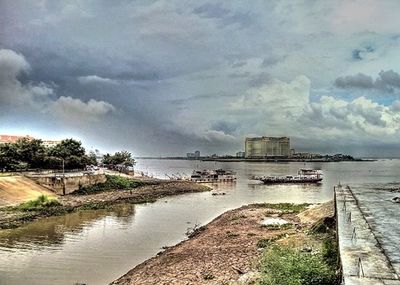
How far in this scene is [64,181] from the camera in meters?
55.8

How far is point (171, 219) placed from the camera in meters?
41.4

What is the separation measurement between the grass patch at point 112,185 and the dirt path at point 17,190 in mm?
6147

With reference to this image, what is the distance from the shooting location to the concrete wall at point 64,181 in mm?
53844

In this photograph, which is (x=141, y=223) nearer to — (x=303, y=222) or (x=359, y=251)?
(x=303, y=222)

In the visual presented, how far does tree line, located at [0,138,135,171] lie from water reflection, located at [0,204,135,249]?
22.8 metres

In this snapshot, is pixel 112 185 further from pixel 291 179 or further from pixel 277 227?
pixel 291 179

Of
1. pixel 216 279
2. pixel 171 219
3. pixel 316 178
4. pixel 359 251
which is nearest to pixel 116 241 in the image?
pixel 171 219

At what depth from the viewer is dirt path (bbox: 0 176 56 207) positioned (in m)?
45.0

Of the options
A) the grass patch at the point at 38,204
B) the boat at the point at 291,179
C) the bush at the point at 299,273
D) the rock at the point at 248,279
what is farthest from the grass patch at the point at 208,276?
the boat at the point at 291,179

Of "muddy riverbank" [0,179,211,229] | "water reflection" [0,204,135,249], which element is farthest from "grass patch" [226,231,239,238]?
"muddy riverbank" [0,179,211,229]

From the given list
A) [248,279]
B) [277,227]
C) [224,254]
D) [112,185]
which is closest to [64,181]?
[112,185]

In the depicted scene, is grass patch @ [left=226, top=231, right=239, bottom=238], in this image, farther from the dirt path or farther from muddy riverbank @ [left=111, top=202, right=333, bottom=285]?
the dirt path

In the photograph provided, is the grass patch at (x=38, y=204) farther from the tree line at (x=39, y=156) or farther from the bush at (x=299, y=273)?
the bush at (x=299, y=273)

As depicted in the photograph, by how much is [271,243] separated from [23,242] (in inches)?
690
